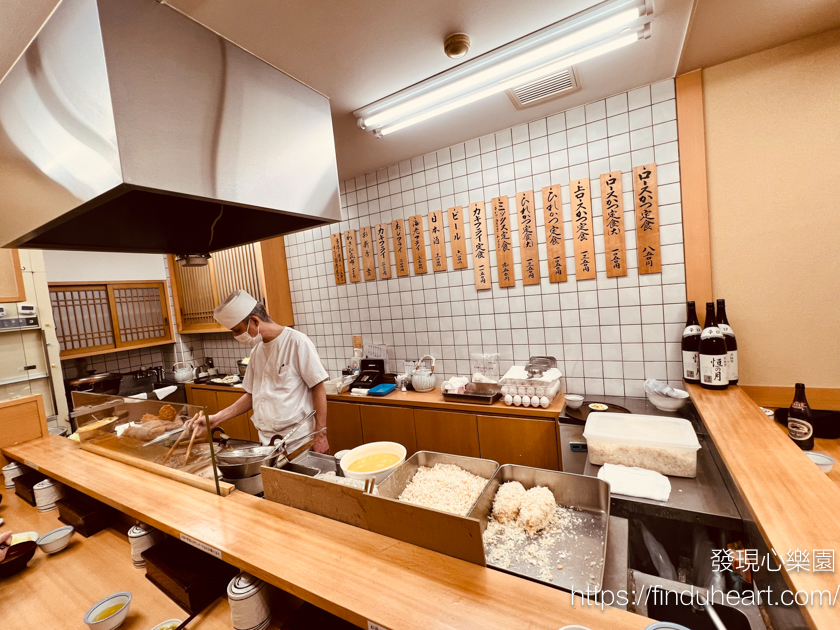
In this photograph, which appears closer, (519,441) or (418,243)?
(519,441)

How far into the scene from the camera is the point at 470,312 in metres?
3.02

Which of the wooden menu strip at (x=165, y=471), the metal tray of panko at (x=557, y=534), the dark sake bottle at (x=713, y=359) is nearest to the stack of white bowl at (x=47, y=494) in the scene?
the wooden menu strip at (x=165, y=471)

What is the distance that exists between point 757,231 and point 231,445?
3.19 metres

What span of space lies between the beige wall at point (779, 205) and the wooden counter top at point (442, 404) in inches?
48.4

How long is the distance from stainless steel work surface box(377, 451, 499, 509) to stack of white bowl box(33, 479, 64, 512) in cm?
186

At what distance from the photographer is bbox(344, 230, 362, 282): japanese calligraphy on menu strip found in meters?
3.58

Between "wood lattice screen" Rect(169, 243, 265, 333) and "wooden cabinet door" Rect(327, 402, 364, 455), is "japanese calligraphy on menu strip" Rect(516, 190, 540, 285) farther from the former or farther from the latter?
"wood lattice screen" Rect(169, 243, 265, 333)

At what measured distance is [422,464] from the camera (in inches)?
57.6

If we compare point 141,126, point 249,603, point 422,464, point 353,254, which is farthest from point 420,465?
point 353,254

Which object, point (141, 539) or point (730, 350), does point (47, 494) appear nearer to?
point (141, 539)

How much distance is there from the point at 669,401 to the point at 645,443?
65cm

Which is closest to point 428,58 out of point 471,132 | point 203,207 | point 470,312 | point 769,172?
point 471,132

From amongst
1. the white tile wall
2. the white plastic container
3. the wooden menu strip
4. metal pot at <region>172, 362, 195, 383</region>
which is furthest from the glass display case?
metal pot at <region>172, 362, 195, 383</region>

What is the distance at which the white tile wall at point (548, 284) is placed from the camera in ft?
7.55
